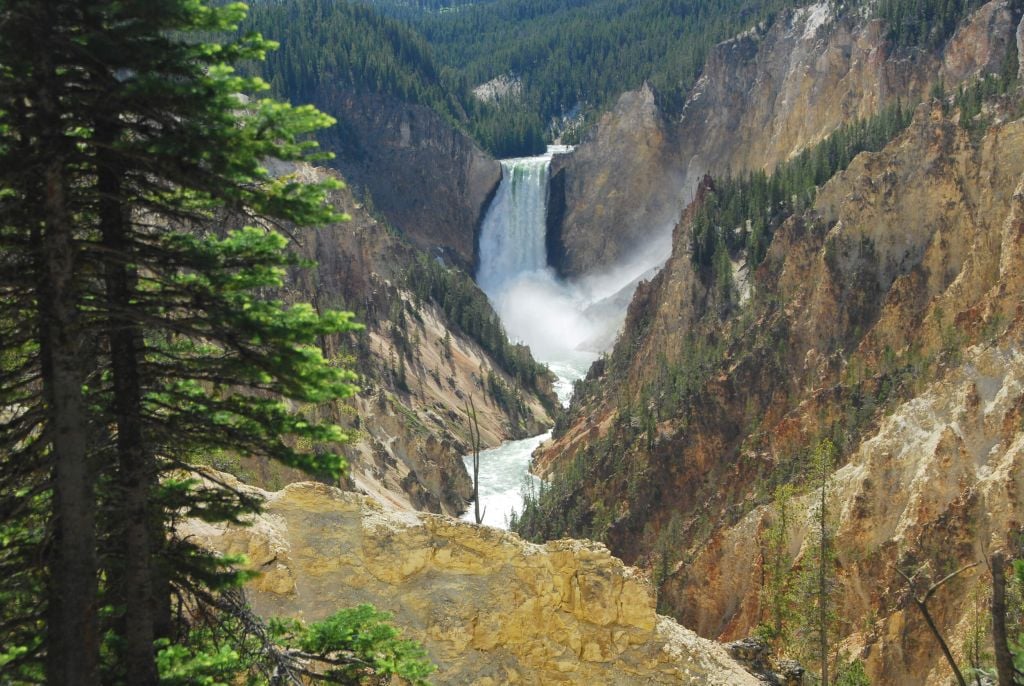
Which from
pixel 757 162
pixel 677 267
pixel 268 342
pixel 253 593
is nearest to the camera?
pixel 268 342

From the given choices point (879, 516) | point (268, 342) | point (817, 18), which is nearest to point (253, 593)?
point (268, 342)

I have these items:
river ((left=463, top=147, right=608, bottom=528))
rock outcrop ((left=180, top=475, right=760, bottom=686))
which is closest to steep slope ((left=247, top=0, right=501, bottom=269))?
river ((left=463, top=147, right=608, bottom=528))

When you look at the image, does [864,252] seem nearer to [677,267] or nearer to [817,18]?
[677,267]

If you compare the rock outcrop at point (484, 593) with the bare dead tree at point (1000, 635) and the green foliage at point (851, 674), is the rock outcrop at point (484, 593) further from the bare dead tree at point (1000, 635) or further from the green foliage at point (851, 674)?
the green foliage at point (851, 674)

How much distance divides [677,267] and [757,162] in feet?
118

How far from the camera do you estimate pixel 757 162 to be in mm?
108188

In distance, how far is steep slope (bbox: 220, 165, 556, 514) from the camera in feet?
194

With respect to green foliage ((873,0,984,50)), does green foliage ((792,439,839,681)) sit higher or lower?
lower

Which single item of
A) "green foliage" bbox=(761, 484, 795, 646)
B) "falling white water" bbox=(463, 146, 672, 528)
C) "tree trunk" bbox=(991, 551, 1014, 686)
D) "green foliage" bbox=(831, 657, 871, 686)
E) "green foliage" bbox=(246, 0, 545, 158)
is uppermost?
"green foliage" bbox=(246, 0, 545, 158)

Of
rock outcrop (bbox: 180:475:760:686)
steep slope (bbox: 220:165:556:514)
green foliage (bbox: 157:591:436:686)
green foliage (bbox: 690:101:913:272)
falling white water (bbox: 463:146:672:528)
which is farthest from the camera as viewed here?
falling white water (bbox: 463:146:672:528)

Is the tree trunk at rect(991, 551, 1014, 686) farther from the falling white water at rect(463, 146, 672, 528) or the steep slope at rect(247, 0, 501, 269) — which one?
the steep slope at rect(247, 0, 501, 269)

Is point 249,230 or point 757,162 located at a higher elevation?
point 757,162

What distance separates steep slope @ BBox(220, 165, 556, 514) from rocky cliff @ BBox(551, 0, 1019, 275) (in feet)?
89.0

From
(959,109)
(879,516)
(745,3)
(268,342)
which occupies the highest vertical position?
(745,3)
